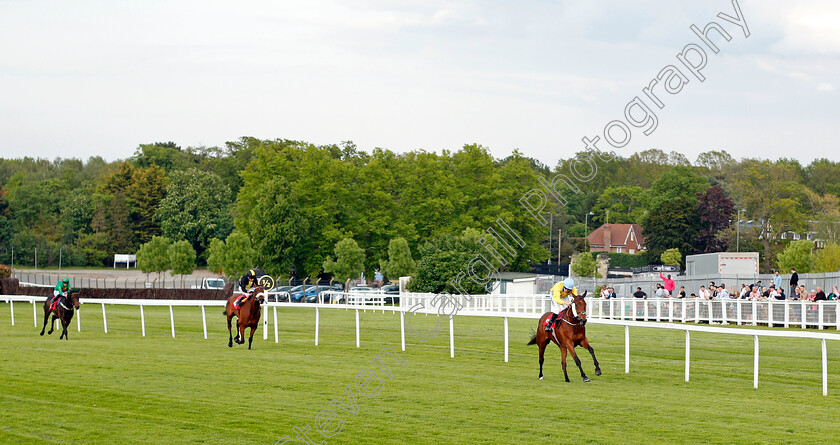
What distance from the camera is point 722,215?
85.1 m

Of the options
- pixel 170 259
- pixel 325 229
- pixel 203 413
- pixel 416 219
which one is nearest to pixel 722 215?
pixel 416 219

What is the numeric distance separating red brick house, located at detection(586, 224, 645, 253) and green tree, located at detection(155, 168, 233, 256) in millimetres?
45279

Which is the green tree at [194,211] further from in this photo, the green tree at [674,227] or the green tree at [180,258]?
the green tree at [674,227]

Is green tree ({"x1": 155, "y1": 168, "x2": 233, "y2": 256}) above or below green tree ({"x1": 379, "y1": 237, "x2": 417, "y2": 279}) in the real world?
above

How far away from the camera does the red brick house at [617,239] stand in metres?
109

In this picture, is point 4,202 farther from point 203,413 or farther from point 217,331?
point 203,413

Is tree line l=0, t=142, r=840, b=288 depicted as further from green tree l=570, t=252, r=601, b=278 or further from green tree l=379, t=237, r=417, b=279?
green tree l=570, t=252, r=601, b=278

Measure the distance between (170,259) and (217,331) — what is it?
37.7 m

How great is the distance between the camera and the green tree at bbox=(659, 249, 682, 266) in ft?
272

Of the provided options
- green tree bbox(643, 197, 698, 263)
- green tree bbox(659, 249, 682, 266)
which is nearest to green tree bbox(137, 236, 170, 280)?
green tree bbox(659, 249, 682, 266)

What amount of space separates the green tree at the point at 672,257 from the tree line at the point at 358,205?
296 centimetres

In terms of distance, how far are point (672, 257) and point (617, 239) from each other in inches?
1102

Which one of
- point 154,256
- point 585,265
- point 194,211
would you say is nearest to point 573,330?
point 585,265

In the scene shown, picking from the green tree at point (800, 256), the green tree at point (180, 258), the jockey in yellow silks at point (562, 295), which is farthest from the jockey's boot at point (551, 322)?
the green tree at point (180, 258)
